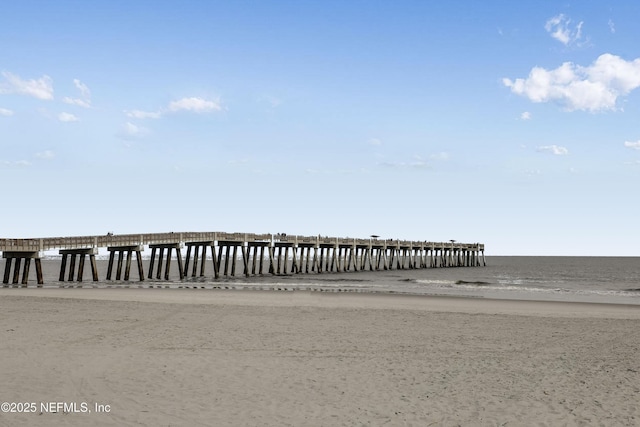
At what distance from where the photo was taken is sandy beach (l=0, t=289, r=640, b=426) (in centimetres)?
768

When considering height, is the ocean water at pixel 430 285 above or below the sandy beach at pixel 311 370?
below

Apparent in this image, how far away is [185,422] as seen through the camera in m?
7.15

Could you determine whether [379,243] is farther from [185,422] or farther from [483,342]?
[185,422]

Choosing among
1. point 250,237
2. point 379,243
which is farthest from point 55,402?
point 379,243

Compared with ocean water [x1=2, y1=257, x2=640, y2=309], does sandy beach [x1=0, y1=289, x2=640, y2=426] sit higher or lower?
higher

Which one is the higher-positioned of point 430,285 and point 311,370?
point 311,370

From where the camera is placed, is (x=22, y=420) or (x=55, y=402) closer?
(x=22, y=420)

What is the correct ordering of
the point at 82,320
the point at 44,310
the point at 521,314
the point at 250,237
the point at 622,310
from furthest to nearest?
the point at 250,237 < the point at 622,310 < the point at 521,314 < the point at 44,310 < the point at 82,320

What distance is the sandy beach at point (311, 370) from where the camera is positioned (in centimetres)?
768

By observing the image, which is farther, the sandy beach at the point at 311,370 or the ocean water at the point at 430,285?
the ocean water at the point at 430,285

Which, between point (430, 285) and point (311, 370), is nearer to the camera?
point (311, 370)

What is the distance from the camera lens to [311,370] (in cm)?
1038

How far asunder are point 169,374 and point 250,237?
44116 mm

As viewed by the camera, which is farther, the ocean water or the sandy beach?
the ocean water
